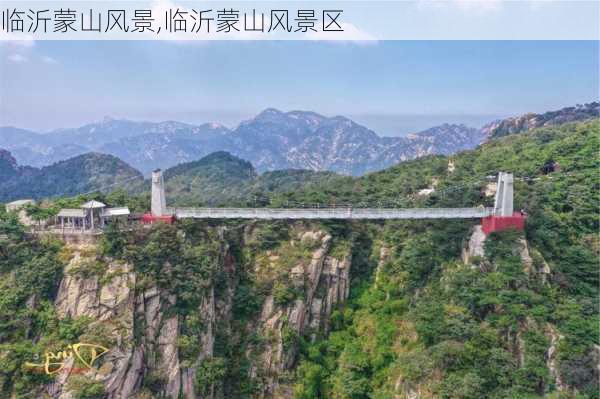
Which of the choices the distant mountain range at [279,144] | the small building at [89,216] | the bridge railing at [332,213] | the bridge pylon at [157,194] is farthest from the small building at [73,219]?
the distant mountain range at [279,144]

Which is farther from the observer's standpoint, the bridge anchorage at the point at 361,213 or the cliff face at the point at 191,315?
the bridge anchorage at the point at 361,213

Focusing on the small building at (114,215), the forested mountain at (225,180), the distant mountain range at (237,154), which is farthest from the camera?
the distant mountain range at (237,154)

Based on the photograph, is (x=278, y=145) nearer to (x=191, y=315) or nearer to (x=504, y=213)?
(x=504, y=213)

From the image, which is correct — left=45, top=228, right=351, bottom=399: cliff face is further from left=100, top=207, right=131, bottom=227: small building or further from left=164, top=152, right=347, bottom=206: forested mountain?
left=164, top=152, right=347, bottom=206: forested mountain

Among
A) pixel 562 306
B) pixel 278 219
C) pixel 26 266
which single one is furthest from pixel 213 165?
pixel 562 306

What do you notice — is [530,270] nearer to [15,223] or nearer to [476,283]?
[476,283]

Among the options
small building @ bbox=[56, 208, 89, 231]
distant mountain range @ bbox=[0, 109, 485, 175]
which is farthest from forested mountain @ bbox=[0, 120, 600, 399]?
distant mountain range @ bbox=[0, 109, 485, 175]

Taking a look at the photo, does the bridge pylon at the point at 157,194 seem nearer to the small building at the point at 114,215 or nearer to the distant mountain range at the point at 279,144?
the small building at the point at 114,215

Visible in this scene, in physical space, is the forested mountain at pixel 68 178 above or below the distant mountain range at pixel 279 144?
below
